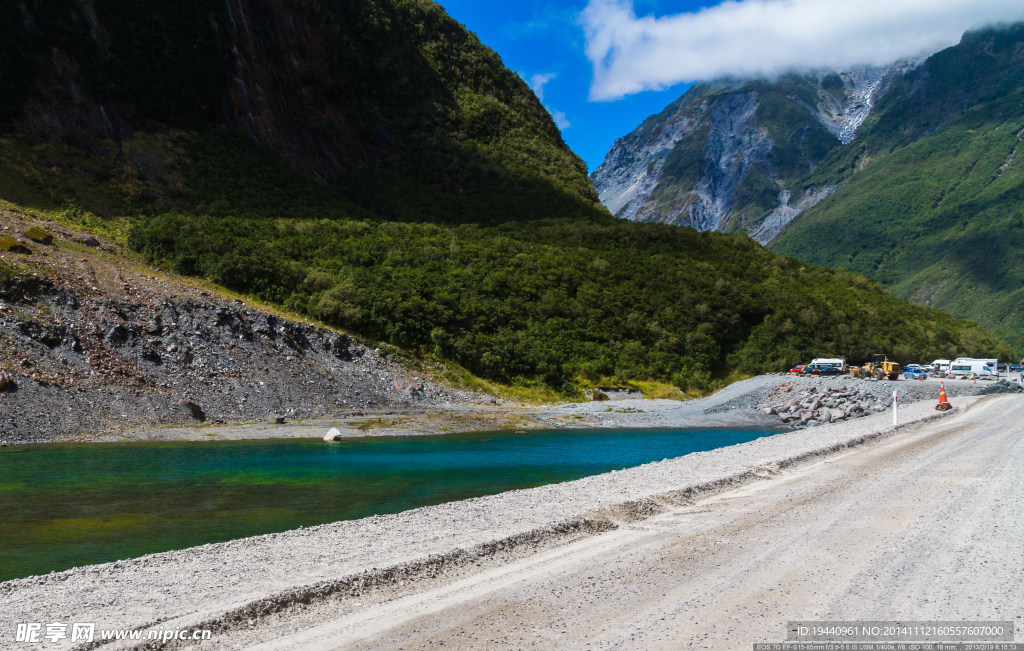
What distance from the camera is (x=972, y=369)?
199ft

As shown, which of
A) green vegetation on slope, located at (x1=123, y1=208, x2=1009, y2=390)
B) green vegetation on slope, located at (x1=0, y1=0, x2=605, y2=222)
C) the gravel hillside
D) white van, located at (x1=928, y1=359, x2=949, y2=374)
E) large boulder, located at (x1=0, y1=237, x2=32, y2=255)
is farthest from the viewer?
white van, located at (x1=928, y1=359, x2=949, y2=374)

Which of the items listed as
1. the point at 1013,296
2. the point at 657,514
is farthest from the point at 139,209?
the point at 1013,296

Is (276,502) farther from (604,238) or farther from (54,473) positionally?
(604,238)

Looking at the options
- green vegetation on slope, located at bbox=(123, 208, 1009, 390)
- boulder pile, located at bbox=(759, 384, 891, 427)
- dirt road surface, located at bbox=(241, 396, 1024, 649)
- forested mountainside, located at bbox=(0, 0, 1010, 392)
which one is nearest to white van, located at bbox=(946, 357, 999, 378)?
green vegetation on slope, located at bbox=(123, 208, 1009, 390)

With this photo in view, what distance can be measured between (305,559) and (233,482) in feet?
36.3

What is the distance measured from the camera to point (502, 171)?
106562 mm

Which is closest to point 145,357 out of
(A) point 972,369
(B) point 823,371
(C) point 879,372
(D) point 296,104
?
(B) point 823,371

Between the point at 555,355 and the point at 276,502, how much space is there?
41732 mm

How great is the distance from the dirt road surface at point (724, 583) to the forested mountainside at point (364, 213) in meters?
38.1

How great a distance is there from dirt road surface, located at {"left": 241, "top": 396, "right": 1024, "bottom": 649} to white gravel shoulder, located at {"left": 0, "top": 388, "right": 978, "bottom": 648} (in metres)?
0.61

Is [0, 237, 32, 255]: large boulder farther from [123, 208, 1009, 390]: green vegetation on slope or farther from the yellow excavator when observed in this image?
the yellow excavator

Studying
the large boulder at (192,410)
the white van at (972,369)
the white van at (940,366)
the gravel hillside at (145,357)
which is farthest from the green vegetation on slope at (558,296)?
the large boulder at (192,410)

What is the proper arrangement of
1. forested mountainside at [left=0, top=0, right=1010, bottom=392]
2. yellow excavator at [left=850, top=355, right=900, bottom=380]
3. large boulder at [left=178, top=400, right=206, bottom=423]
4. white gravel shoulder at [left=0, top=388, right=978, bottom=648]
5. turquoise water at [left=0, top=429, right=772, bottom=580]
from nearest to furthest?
white gravel shoulder at [left=0, top=388, right=978, bottom=648] < turquoise water at [left=0, top=429, right=772, bottom=580] < large boulder at [left=178, top=400, right=206, bottom=423] < forested mountainside at [left=0, top=0, right=1010, bottom=392] < yellow excavator at [left=850, top=355, right=900, bottom=380]

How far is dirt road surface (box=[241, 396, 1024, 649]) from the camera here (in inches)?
274
